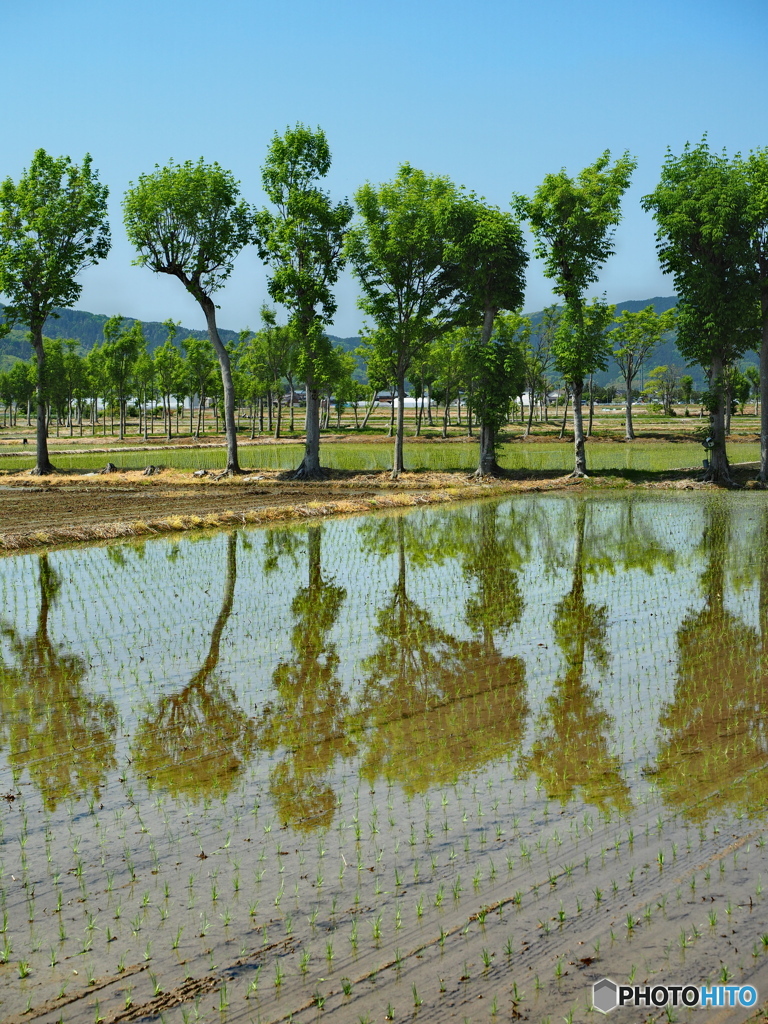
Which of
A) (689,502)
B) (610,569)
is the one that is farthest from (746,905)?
(689,502)

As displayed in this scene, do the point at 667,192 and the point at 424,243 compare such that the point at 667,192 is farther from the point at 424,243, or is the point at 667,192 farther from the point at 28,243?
the point at 28,243

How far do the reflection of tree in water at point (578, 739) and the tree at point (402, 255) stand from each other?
26.3 m

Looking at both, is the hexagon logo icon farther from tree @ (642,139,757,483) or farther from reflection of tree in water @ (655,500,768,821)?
tree @ (642,139,757,483)

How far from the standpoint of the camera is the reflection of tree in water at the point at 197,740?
326 inches

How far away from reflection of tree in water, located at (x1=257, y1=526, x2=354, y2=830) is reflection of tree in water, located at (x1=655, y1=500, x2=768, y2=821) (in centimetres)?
319

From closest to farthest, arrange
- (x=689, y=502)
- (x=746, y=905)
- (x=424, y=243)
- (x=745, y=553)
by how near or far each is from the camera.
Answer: (x=746, y=905) → (x=745, y=553) → (x=689, y=502) → (x=424, y=243)

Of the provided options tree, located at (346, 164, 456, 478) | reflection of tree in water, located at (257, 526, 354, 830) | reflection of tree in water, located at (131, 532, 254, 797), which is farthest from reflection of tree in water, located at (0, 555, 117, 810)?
tree, located at (346, 164, 456, 478)

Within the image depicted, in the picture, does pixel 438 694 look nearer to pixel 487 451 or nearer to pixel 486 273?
pixel 487 451

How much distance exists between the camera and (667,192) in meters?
36.5

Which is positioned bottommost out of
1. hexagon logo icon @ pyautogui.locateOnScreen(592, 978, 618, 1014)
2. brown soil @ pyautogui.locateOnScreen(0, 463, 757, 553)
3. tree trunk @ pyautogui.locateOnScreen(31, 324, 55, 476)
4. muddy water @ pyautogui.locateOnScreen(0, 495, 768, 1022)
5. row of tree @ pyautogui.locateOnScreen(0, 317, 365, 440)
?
hexagon logo icon @ pyautogui.locateOnScreen(592, 978, 618, 1014)

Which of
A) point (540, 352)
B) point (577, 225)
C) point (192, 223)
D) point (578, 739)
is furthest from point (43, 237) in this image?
point (540, 352)

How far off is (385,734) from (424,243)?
33316mm

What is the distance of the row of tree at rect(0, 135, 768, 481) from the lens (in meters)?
37.0

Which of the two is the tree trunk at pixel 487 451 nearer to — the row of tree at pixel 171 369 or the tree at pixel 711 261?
the tree at pixel 711 261
